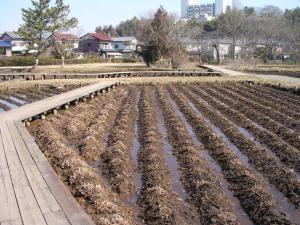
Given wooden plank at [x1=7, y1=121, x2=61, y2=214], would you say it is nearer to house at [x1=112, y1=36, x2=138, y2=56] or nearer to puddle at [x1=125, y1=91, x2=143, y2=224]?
puddle at [x1=125, y1=91, x2=143, y2=224]

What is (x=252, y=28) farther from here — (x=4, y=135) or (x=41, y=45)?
(x=4, y=135)

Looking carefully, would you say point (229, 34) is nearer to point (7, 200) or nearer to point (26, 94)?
point (26, 94)

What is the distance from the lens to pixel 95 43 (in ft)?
229

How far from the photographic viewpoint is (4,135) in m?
9.42

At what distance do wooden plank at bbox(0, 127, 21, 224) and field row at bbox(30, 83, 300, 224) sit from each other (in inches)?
43.2

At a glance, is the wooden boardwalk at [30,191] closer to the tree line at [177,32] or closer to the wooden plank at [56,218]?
the wooden plank at [56,218]

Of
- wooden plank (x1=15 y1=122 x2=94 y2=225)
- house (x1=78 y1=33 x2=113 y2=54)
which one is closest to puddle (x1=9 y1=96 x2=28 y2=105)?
wooden plank (x1=15 y1=122 x2=94 y2=225)

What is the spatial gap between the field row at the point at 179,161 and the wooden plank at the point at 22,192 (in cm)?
86

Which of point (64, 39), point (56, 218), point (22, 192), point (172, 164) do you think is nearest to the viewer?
point (56, 218)

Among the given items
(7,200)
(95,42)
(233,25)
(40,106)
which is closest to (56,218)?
(7,200)

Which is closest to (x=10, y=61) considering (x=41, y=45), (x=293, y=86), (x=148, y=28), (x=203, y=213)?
(x=41, y=45)

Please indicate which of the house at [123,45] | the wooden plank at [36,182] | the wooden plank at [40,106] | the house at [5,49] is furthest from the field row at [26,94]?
the house at [123,45]

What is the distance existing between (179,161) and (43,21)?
30.9 meters

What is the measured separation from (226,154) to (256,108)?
6960mm
